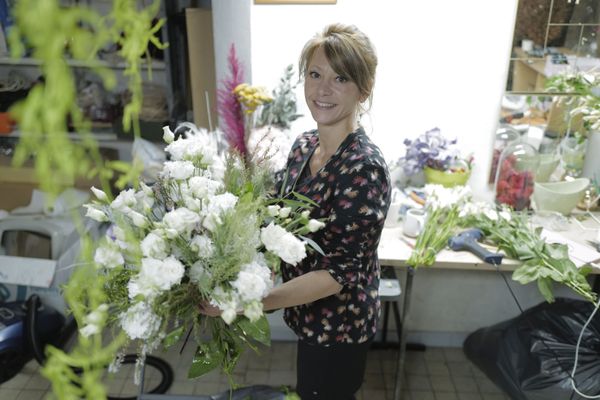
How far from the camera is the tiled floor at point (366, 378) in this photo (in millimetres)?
2388

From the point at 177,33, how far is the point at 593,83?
182 centimetres

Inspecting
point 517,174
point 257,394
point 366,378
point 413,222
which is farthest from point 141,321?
point 517,174

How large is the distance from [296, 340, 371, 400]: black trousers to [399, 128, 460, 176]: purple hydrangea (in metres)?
1.03

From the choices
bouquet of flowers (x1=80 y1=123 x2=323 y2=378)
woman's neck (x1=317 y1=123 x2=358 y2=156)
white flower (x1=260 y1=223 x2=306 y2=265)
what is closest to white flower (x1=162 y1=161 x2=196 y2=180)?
bouquet of flowers (x1=80 y1=123 x2=323 y2=378)

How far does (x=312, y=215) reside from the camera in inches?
57.4

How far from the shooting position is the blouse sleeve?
1.34 metres

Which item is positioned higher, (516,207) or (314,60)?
(314,60)

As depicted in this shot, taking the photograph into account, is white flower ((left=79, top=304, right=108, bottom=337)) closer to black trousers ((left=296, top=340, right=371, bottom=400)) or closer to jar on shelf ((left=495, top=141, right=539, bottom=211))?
black trousers ((left=296, top=340, right=371, bottom=400))

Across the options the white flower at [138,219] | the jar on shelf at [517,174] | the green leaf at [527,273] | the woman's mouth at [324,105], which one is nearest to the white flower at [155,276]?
the white flower at [138,219]

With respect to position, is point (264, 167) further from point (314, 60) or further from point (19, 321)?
point (19, 321)

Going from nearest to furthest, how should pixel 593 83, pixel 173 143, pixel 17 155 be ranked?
pixel 17 155, pixel 173 143, pixel 593 83

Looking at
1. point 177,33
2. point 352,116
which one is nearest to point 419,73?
point 352,116

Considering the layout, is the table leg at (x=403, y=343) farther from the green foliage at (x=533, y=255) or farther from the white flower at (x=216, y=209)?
the white flower at (x=216, y=209)

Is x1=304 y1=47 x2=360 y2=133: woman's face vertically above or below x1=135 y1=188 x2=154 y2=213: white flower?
above
